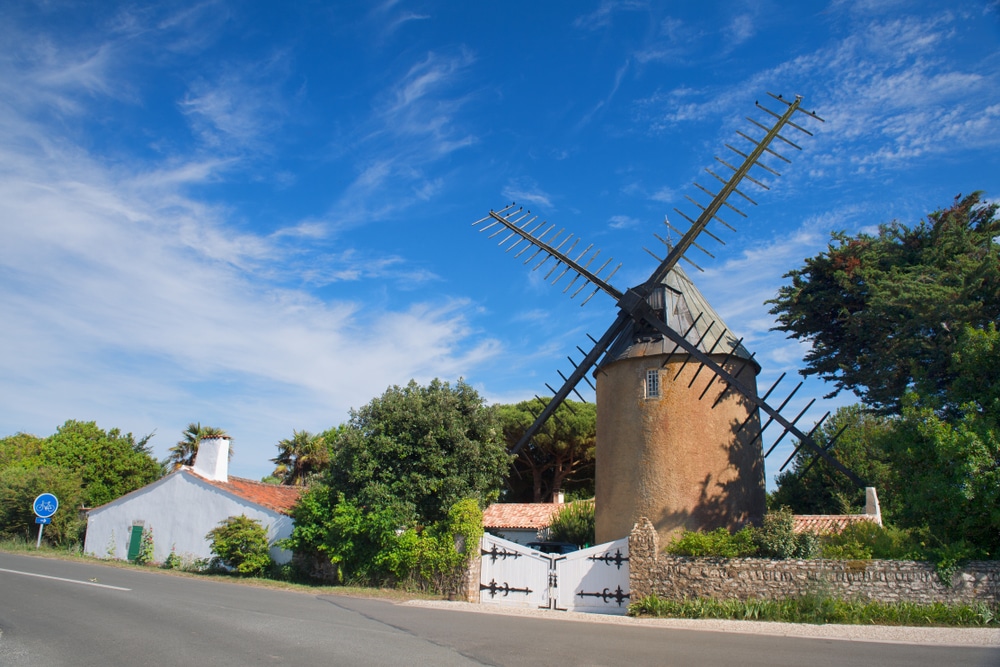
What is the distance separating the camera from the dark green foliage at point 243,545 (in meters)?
20.9

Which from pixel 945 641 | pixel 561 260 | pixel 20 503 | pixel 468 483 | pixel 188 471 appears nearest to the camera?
pixel 945 641

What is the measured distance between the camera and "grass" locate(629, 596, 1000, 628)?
13188mm

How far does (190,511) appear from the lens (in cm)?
2423

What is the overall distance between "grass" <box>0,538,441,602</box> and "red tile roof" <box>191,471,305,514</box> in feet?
8.73

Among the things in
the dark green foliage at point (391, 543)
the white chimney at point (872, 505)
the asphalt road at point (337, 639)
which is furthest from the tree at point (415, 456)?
the white chimney at point (872, 505)

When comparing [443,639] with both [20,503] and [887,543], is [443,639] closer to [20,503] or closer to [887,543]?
[887,543]

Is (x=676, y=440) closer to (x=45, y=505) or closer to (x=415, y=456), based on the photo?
(x=415, y=456)

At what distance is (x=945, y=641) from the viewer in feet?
35.8

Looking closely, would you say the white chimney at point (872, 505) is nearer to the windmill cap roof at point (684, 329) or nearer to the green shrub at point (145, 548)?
the windmill cap roof at point (684, 329)

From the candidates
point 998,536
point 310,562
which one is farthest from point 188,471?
point 998,536

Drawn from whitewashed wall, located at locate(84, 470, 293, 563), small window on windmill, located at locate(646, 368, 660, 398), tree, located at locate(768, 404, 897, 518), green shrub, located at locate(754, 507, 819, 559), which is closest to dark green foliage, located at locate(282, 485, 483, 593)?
whitewashed wall, located at locate(84, 470, 293, 563)

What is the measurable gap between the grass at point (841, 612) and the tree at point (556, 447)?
81.8ft

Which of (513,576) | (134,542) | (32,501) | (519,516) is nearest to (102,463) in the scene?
(32,501)

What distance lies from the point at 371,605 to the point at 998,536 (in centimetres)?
1361
